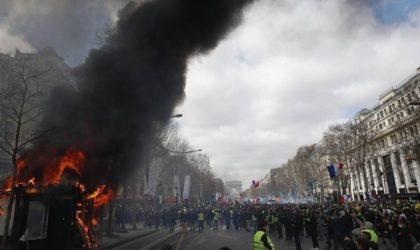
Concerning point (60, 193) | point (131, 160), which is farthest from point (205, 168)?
point (60, 193)

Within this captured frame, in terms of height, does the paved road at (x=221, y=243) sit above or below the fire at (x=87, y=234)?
below

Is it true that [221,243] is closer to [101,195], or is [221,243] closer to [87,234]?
[101,195]

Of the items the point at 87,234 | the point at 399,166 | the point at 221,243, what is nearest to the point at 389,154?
the point at 399,166

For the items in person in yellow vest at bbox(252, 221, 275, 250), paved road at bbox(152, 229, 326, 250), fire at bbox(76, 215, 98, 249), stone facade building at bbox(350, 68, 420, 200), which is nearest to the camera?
person in yellow vest at bbox(252, 221, 275, 250)

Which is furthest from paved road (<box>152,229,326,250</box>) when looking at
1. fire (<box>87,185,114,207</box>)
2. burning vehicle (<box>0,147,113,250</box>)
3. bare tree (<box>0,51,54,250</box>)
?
bare tree (<box>0,51,54,250</box>)

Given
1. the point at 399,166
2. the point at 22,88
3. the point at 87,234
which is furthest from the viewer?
the point at 399,166

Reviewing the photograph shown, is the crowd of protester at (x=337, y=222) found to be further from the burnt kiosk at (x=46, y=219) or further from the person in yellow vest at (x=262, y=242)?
the burnt kiosk at (x=46, y=219)

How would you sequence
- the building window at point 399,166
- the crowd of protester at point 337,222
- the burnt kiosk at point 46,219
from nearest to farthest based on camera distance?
1. the crowd of protester at point 337,222
2. the burnt kiosk at point 46,219
3. the building window at point 399,166

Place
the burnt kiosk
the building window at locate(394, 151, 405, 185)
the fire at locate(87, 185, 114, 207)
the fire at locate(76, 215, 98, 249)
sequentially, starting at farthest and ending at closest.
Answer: the building window at locate(394, 151, 405, 185)
the fire at locate(87, 185, 114, 207)
the fire at locate(76, 215, 98, 249)
the burnt kiosk

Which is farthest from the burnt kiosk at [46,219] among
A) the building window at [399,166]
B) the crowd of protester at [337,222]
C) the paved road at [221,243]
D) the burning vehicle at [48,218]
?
the building window at [399,166]

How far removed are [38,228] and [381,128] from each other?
71.7 m

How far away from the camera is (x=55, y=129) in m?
13.4

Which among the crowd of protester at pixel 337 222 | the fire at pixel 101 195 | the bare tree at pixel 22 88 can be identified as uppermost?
the bare tree at pixel 22 88

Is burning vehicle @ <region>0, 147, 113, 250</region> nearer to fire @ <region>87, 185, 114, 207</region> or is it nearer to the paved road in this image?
fire @ <region>87, 185, 114, 207</region>
